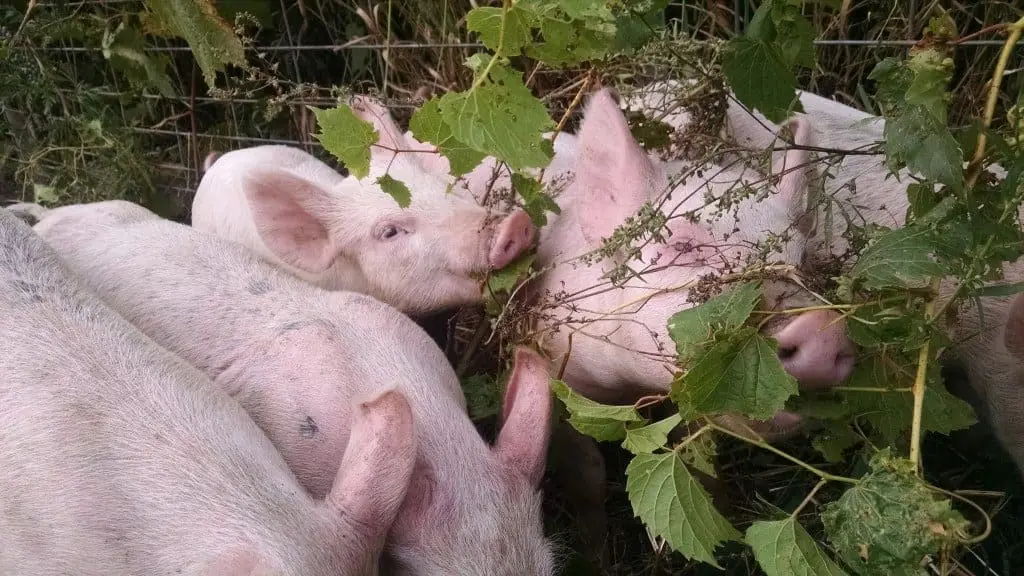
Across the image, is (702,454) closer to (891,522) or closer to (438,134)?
(891,522)

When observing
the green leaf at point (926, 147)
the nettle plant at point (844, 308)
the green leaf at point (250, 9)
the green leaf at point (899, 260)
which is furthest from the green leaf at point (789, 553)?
the green leaf at point (250, 9)

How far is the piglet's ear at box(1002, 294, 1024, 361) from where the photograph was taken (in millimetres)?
2178

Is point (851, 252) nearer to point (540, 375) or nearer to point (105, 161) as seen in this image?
point (540, 375)

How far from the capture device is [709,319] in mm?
1618

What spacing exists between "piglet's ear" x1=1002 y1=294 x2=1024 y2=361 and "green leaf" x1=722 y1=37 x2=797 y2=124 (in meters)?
0.80

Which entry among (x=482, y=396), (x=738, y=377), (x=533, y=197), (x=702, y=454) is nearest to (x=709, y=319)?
(x=738, y=377)

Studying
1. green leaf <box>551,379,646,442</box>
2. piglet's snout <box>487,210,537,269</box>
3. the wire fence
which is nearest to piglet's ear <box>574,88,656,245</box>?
piglet's snout <box>487,210,537,269</box>

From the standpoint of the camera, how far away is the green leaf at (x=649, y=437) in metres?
1.62

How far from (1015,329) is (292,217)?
2115 millimetres

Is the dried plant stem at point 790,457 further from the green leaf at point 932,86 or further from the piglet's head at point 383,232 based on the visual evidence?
the piglet's head at point 383,232

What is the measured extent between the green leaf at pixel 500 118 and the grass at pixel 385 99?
679 millimetres

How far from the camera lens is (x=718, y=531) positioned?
5.06 ft

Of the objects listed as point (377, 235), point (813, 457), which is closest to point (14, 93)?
point (377, 235)

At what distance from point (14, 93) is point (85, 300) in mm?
2617
